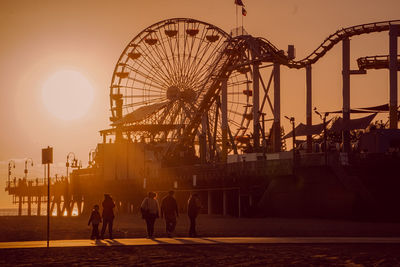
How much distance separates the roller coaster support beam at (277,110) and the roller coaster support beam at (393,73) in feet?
39.4

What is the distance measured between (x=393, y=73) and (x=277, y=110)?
13.4 meters

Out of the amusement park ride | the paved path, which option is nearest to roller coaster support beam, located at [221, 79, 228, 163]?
the amusement park ride

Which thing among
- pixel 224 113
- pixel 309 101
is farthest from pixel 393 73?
pixel 224 113

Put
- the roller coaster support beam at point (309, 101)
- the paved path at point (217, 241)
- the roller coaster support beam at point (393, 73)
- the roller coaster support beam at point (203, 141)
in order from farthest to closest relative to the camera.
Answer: the roller coaster support beam at point (203, 141) < the roller coaster support beam at point (309, 101) < the roller coaster support beam at point (393, 73) < the paved path at point (217, 241)

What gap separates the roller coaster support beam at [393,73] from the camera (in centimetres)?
5425

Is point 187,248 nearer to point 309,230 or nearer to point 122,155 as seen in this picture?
point 309,230

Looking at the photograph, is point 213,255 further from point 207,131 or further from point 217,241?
point 207,131

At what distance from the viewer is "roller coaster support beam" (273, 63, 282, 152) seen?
64938mm

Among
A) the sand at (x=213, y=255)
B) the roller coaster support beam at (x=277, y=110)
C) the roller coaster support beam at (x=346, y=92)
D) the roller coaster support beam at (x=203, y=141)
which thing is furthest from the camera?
the roller coaster support beam at (x=203, y=141)

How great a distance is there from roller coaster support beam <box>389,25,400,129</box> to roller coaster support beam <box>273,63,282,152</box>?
39.4 feet

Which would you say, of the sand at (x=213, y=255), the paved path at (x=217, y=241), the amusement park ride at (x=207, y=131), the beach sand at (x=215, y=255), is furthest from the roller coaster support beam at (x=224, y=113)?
the sand at (x=213, y=255)

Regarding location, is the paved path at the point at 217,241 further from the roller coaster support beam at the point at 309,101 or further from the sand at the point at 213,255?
the roller coaster support beam at the point at 309,101

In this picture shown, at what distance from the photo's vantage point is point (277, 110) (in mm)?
65812

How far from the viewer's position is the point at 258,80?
68688 millimetres
